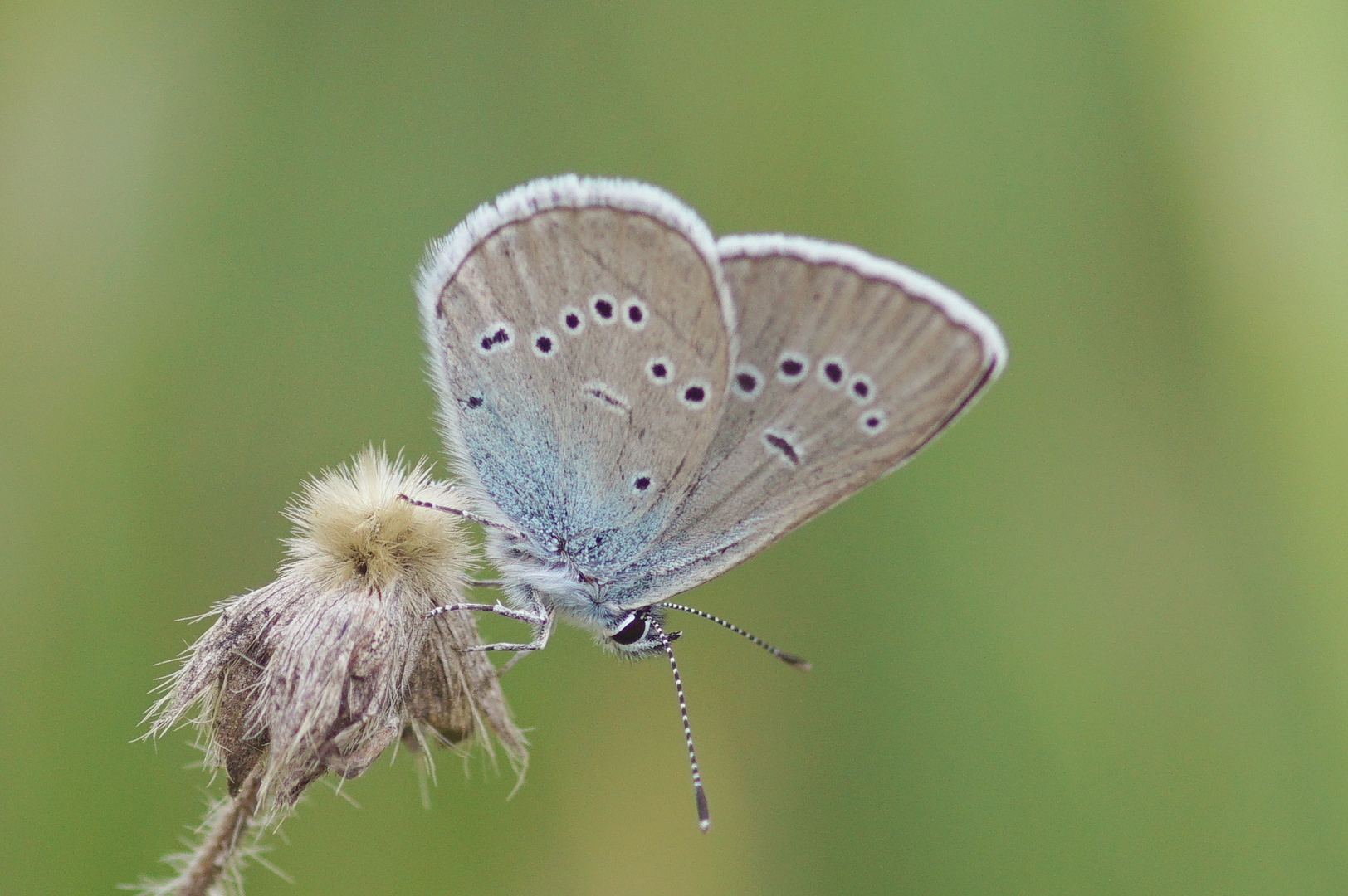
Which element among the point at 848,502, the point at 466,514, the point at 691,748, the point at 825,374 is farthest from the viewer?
the point at 848,502

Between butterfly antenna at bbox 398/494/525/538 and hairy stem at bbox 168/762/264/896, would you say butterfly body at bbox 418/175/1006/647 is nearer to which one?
butterfly antenna at bbox 398/494/525/538

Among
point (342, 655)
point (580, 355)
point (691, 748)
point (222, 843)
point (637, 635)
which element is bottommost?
point (222, 843)

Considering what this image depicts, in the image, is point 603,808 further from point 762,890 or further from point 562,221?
point 562,221

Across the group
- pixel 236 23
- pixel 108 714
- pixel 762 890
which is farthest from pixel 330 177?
pixel 762 890

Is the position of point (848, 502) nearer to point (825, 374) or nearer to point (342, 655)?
point (825, 374)

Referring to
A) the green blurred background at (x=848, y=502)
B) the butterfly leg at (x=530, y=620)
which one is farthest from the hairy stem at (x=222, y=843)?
the green blurred background at (x=848, y=502)

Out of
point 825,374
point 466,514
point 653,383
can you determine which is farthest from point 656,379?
point 466,514

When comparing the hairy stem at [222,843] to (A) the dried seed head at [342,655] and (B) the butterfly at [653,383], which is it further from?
(B) the butterfly at [653,383]
